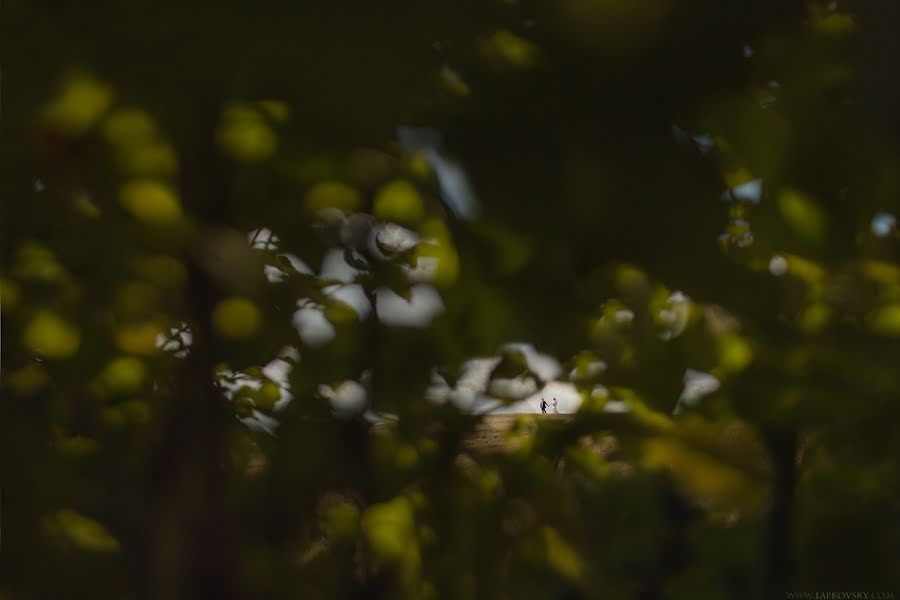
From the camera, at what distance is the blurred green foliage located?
97 cm

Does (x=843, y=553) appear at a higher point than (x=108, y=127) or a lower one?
lower

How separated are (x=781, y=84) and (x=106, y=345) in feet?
3.15

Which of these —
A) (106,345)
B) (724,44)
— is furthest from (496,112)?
(106,345)

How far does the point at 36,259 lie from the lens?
139 centimetres

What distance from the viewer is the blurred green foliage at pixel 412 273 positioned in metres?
0.97

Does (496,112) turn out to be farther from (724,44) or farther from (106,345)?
(106,345)

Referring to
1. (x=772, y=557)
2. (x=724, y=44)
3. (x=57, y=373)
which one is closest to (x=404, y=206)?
(x=724, y=44)

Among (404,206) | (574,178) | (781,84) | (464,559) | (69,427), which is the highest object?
(781,84)

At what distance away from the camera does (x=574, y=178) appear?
0.98m

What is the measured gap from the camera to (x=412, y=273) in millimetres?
1358

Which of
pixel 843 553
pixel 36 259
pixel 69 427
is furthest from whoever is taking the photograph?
pixel 843 553

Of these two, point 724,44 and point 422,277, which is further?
point 422,277

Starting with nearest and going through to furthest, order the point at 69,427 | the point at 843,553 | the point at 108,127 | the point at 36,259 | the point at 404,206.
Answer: the point at 108,127 → the point at 404,206 → the point at 36,259 → the point at 69,427 → the point at 843,553

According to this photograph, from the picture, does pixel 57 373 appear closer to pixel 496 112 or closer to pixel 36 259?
pixel 36 259
